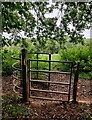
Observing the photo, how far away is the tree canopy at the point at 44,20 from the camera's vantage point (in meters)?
1.81

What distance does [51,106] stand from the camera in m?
2.36

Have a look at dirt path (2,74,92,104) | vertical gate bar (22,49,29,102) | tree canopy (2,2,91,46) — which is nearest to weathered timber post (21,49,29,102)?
vertical gate bar (22,49,29,102)

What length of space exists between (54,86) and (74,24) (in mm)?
1524

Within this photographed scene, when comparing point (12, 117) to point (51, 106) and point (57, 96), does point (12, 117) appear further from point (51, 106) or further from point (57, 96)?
point (57, 96)

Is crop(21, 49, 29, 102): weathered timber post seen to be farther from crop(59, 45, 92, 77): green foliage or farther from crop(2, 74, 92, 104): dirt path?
crop(59, 45, 92, 77): green foliage

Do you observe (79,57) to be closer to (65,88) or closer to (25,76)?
(65,88)

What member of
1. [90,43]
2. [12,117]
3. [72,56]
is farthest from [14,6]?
[72,56]

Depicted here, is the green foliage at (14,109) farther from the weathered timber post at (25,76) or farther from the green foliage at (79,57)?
the green foliage at (79,57)

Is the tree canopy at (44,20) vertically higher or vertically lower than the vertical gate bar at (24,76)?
higher

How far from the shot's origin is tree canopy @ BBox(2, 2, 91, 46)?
1812mm

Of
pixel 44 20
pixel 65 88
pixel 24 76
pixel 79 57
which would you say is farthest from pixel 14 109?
pixel 79 57

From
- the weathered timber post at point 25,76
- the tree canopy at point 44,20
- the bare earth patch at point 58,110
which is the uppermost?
the tree canopy at point 44,20

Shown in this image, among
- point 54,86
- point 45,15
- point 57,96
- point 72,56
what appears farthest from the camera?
point 72,56

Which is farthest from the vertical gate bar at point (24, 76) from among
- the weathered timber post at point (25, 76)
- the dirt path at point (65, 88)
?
the dirt path at point (65, 88)
